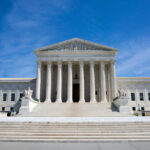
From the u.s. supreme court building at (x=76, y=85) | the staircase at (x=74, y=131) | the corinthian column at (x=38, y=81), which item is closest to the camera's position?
the staircase at (x=74, y=131)

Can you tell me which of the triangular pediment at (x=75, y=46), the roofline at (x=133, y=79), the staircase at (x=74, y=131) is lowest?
the staircase at (x=74, y=131)

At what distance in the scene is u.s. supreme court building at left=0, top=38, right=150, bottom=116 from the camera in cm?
3016

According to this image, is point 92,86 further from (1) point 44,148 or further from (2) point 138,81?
(1) point 44,148

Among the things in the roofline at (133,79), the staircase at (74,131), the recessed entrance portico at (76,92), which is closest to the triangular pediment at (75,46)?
the recessed entrance portico at (76,92)

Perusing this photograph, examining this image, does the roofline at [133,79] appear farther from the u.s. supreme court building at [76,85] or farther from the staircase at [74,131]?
the staircase at [74,131]

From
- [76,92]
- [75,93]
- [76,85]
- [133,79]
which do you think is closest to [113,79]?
[133,79]

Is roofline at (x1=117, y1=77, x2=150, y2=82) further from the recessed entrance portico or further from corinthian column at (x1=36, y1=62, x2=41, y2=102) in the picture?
corinthian column at (x1=36, y1=62, x2=41, y2=102)

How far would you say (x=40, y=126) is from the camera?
44.0 feet

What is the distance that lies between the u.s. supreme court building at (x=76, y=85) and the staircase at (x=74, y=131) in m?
13.7

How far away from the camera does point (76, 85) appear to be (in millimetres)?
43906

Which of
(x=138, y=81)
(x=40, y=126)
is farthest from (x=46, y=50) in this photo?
(x=40, y=126)

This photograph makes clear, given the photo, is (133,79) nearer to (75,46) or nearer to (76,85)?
(76,85)

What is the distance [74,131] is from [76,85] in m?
31.6

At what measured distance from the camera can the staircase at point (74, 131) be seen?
11.2 metres
